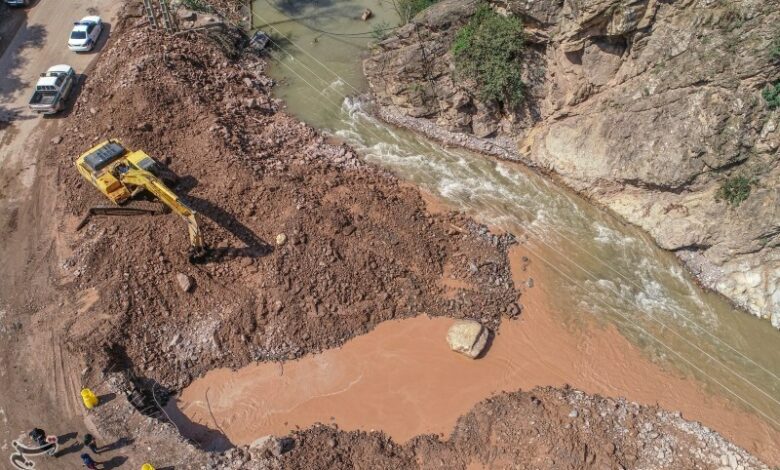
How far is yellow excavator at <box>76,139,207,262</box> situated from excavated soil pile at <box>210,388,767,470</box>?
826 centimetres

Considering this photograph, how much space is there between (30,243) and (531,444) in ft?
70.3

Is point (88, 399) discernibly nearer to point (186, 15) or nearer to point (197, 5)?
point (186, 15)

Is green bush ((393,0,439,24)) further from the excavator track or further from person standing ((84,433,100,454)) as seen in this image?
person standing ((84,433,100,454))

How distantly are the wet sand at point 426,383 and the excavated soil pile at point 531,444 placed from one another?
1.87 feet

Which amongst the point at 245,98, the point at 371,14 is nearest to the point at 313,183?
the point at 245,98

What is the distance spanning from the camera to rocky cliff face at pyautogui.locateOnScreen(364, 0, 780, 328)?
2177cm

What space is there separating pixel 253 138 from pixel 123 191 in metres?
6.86

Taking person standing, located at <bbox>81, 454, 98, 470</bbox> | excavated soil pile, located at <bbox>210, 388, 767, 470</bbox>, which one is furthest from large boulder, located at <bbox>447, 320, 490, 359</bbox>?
person standing, located at <bbox>81, 454, 98, 470</bbox>

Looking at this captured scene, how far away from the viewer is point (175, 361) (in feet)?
Answer: 63.7

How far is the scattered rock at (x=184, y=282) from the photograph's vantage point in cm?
2034

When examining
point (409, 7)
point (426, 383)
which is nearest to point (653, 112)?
point (409, 7)

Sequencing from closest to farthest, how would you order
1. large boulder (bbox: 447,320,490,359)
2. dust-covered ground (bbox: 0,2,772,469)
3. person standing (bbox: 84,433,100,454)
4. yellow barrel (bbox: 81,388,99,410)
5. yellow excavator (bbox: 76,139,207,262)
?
person standing (bbox: 84,433,100,454), yellow barrel (bbox: 81,388,99,410), dust-covered ground (bbox: 0,2,772,469), yellow excavator (bbox: 76,139,207,262), large boulder (bbox: 447,320,490,359)

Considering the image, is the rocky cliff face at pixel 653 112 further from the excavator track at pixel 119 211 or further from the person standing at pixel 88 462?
the person standing at pixel 88 462

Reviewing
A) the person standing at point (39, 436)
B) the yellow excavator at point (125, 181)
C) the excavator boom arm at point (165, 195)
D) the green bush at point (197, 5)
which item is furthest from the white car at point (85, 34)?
the person standing at point (39, 436)
